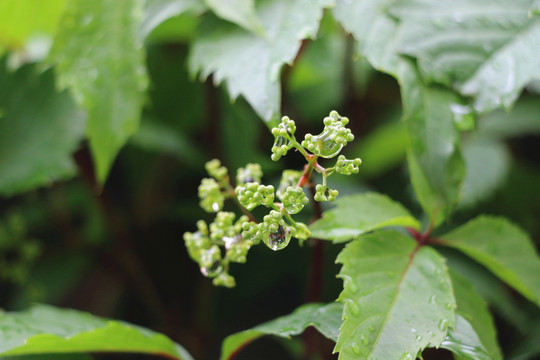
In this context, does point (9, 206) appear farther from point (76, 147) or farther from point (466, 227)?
point (466, 227)

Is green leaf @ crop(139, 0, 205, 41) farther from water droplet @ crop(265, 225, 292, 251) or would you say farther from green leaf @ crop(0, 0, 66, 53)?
water droplet @ crop(265, 225, 292, 251)

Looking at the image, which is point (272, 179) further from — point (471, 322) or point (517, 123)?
point (517, 123)

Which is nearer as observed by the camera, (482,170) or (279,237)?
(279,237)

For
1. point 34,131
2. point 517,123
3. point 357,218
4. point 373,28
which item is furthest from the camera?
point 517,123

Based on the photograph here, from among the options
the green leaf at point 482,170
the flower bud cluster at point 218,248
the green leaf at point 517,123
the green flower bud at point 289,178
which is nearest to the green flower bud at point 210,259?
the flower bud cluster at point 218,248

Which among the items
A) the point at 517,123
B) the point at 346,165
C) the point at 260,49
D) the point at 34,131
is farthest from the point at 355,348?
the point at 517,123

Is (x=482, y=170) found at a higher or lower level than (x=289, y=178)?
lower

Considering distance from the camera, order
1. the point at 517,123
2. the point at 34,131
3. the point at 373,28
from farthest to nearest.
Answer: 1. the point at 517,123
2. the point at 34,131
3. the point at 373,28

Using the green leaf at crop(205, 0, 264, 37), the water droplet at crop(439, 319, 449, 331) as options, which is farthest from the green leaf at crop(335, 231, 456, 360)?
the green leaf at crop(205, 0, 264, 37)
